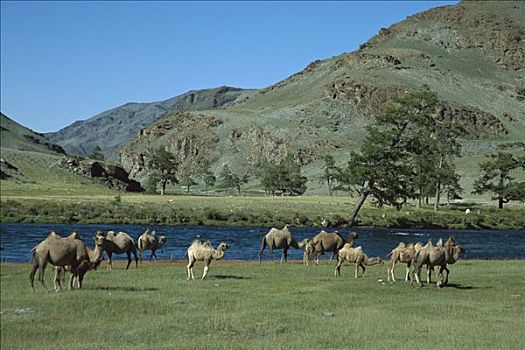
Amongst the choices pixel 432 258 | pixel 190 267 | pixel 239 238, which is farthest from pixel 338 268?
pixel 239 238

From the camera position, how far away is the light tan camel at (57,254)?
59.7 feet

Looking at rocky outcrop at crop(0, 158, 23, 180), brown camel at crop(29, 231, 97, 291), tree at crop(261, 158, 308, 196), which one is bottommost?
brown camel at crop(29, 231, 97, 291)

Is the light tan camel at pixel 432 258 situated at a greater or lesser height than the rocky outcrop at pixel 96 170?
lesser

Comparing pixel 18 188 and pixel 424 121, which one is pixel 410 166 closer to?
pixel 424 121

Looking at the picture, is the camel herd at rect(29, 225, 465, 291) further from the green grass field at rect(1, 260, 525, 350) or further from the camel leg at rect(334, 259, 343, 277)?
the green grass field at rect(1, 260, 525, 350)

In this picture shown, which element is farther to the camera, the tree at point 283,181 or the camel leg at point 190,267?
the tree at point 283,181

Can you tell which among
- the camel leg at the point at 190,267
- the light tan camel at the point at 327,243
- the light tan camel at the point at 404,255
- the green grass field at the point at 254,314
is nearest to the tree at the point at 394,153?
the light tan camel at the point at 327,243

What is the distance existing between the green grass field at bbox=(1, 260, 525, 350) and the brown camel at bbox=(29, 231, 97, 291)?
0.78 m

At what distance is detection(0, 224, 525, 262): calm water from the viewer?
29.7 meters

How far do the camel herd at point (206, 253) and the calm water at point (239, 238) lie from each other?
3589mm

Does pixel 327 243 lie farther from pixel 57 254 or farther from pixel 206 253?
pixel 57 254

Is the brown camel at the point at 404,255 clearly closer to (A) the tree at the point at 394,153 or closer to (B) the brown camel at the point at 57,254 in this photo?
(B) the brown camel at the point at 57,254

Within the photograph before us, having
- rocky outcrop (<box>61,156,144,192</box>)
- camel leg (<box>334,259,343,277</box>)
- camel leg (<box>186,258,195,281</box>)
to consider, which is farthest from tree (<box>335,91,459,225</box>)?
camel leg (<box>186,258,195,281</box>)

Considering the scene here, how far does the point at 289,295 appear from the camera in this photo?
20625 millimetres
